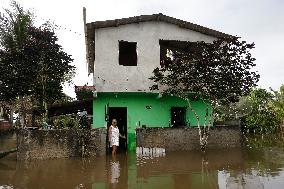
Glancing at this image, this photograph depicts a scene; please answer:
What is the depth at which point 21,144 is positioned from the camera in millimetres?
11898

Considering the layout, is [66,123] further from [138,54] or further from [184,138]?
[184,138]

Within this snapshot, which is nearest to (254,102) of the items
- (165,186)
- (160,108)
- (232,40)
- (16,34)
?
(160,108)

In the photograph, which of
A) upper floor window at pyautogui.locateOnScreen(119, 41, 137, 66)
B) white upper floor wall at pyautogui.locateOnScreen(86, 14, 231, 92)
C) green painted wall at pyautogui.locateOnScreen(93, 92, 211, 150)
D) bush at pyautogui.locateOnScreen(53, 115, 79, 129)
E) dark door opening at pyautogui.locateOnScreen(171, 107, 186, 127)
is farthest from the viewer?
bush at pyautogui.locateOnScreen(53, 115, 79, 129)

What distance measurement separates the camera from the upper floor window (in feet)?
52.7

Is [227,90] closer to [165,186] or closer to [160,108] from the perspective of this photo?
[160,108]

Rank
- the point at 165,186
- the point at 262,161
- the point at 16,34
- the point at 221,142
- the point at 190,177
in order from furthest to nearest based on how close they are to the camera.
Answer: the point at 16,34
the point at 221,142
the point at 262,161
the point at 190,177
the point at 165,186

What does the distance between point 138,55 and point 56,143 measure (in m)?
6.12

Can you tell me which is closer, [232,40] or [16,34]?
[232,40]

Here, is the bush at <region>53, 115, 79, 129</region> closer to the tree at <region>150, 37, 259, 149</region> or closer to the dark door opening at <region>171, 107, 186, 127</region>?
the dark door opening at <region>171, 107, 186, 127</region>

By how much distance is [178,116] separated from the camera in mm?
17109

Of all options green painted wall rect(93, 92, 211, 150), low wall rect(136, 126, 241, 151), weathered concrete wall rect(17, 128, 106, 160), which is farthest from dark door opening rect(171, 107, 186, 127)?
weathered concrete wall rect(17, 128, 106, 160)

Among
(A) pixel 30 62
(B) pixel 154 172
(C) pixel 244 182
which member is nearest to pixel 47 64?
(A) pixel 30 62

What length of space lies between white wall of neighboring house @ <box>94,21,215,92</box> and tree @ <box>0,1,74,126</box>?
10.4 ft

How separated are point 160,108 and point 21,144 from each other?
7.32 m
